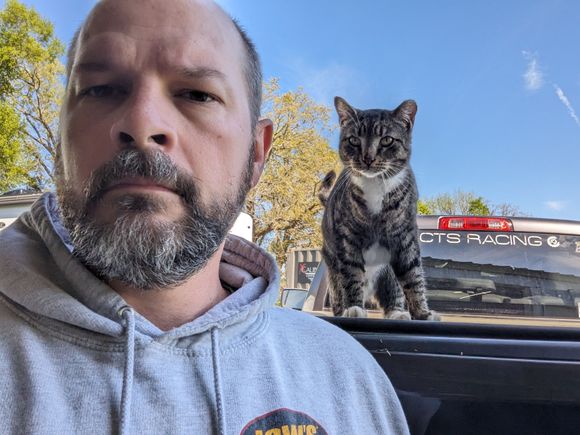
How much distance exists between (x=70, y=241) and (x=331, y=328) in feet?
2.57

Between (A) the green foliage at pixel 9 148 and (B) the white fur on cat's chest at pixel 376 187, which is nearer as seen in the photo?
(B) the white fur on cat's chest at pixel 376 187

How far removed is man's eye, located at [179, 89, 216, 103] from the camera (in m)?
1.35

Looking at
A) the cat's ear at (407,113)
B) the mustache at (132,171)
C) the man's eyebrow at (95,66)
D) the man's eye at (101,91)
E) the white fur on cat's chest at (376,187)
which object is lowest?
the mustache at (132,171)

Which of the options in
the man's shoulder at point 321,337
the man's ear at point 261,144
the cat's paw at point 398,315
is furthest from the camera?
the cat's paw at point 398,315

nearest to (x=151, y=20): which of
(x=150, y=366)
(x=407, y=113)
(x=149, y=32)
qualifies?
(x=149, y=32)

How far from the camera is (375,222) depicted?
8.08 ft

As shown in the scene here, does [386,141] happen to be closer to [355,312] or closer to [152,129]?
[355,312]

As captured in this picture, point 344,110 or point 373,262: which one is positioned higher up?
point 344,110

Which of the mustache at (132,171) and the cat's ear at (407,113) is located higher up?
the cat's ear at (407,113)

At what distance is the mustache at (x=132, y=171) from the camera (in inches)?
46.0

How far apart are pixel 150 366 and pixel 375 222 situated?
1.55 meters

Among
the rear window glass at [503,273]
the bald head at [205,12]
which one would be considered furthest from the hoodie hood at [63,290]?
the rear window glass at [503,273]

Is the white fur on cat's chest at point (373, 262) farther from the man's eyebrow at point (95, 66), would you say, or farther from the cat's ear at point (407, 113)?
the man's eyebrow at point (95, 66)

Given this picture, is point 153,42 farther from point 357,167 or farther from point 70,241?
point 357,167
